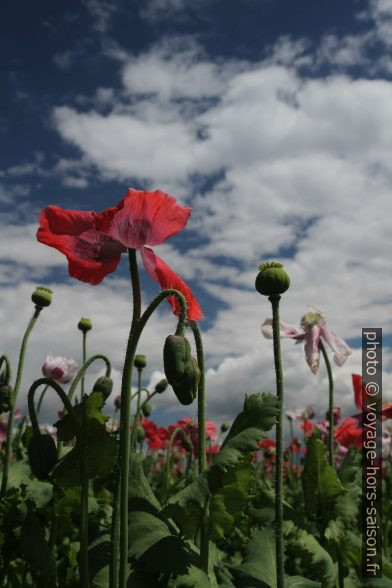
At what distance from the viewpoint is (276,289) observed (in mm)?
2424

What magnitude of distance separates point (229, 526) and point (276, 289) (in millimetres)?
919

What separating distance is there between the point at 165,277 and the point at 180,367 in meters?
0.48

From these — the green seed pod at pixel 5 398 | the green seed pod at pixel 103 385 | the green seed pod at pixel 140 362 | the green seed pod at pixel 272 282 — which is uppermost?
the green seed pod at pixel 272 282

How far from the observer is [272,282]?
242 cm

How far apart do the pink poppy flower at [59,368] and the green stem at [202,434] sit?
9.96ft

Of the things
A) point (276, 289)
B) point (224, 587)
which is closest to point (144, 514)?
point (224, 587)

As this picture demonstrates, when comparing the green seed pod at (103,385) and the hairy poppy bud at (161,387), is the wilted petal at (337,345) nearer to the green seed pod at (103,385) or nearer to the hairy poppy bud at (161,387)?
the green seed pod at (103,385)

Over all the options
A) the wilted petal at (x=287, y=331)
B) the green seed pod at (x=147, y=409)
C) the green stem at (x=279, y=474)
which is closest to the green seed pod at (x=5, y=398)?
the wilted petal at (x=287, y=331)

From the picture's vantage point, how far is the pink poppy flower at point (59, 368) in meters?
5.16

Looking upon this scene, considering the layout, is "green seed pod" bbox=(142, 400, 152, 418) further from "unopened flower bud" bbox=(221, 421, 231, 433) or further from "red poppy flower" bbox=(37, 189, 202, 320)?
"red poppy flower" bbox=(37, 189, 202, 320)

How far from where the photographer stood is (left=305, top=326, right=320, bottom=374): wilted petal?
3.71 meters

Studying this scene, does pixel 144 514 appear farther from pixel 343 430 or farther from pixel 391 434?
pixel 391 434

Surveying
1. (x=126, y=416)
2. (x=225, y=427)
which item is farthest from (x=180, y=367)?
(x=225, y=427)

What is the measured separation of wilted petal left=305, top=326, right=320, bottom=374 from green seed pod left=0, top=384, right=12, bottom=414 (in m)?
1.72
